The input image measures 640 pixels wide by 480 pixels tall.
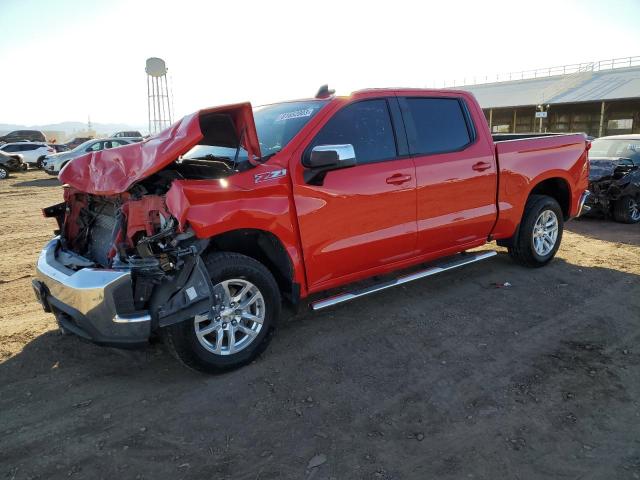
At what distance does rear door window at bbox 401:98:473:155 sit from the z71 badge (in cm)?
142

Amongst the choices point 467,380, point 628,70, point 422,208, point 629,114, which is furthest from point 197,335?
point 628,70

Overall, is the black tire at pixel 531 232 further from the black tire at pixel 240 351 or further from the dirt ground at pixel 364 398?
the black tire at pixel 240 351

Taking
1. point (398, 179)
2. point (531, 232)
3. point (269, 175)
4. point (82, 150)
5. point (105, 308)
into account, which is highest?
point (269, 175)

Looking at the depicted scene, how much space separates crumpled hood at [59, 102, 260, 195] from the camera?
336 centimetres

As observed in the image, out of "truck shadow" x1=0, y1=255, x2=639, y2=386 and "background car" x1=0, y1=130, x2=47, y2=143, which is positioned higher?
"background car" x1=0, y1=130, x2=47, y2=143

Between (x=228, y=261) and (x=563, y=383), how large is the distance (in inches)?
99.0

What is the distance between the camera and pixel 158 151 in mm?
3359

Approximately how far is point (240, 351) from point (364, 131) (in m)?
2.14

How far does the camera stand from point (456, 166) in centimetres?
477

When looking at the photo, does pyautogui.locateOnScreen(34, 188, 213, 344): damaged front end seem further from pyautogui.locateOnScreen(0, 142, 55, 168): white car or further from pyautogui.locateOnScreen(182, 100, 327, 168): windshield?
pyautogui.locateOnScreen(0, 142, 55, 168): white car

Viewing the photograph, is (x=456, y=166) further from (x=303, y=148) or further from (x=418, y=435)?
(x=418, y=435)

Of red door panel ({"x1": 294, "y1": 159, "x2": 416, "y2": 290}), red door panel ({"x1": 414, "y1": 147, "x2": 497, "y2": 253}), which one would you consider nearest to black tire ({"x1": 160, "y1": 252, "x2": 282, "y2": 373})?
red door panel ({"x1": 294, "y1": 159, "x2": 416, "y2": 290})

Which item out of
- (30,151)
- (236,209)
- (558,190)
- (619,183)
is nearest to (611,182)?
(619,183)

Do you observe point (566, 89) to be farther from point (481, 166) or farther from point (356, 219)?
point (356, 219)
